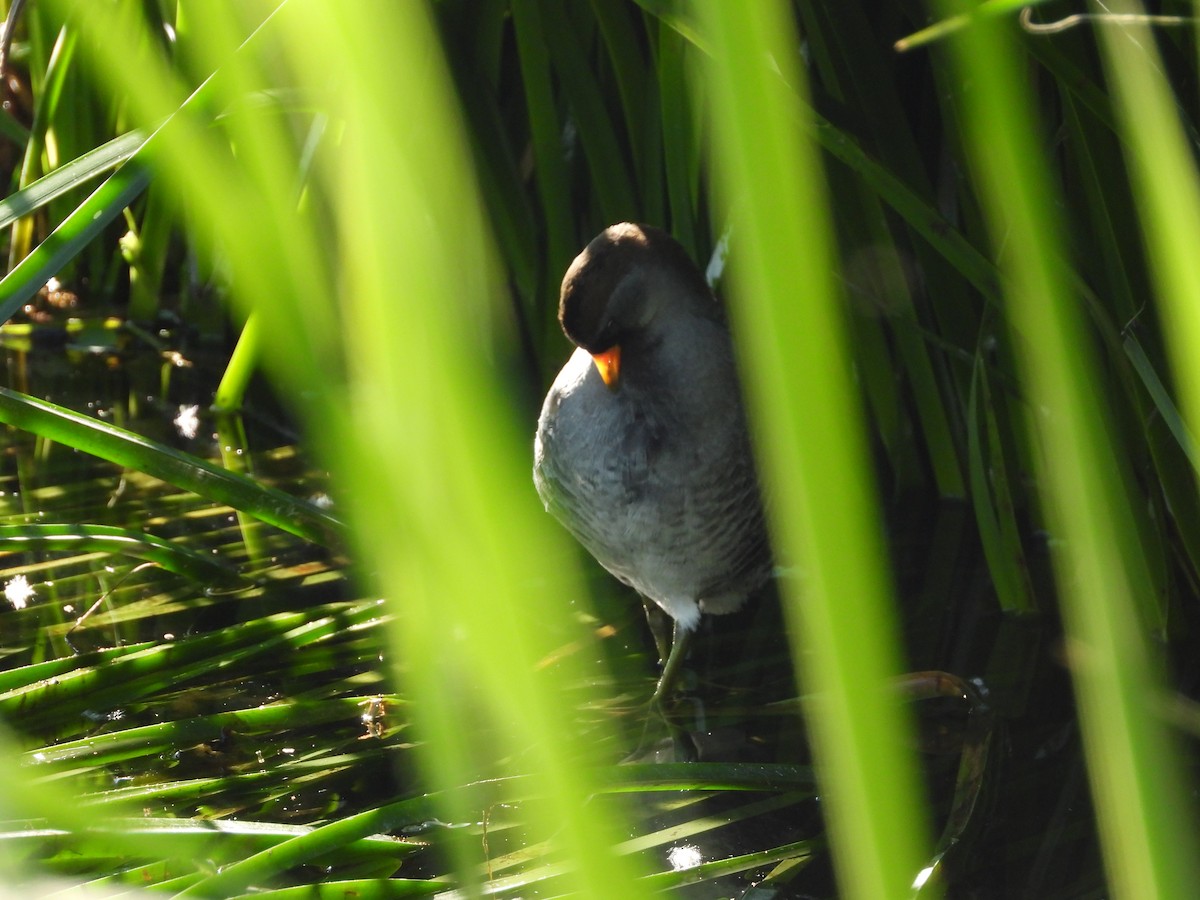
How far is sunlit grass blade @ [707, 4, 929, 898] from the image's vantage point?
291 mm

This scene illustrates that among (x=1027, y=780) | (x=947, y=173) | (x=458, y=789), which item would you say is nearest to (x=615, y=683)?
(x=1027, y=780)

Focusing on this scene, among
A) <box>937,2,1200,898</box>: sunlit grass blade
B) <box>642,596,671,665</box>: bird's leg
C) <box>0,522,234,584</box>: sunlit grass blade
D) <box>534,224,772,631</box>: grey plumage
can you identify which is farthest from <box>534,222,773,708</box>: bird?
<box>937,2,1200,898</box>: sunlit grass blade

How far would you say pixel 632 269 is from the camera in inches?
76.9

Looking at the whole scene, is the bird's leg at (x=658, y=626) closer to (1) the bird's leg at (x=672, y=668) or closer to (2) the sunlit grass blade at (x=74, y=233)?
(1) the bird's leg at (x=672, y=668)

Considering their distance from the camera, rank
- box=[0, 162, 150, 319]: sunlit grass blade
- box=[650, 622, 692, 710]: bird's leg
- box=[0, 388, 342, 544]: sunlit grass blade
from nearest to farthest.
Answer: box=[0, 162, 150, 319]: sunlit grass blade → box=[0, 388, 342, 544]: sunlit grass blade → box=[650, 622, 692, 710]: bird's leg

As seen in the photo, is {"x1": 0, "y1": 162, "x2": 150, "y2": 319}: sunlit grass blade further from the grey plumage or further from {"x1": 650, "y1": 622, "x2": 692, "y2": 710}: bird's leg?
{"x1": 650, "y1": 622, "x2": 692, "y2": 710}: bird's leg

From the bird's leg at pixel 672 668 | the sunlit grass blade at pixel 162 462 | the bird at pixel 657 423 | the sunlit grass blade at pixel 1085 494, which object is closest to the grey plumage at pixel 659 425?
the bird at pixel 657 423

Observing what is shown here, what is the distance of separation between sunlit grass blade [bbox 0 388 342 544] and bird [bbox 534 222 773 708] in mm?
456

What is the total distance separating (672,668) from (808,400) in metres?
1.91

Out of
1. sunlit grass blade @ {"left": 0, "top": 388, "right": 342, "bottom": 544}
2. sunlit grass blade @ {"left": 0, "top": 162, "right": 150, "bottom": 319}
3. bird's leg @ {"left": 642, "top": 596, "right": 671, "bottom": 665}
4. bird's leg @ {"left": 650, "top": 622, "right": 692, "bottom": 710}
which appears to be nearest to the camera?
sunlit grass blade @ {"left": 0, "top": 162, "right": 150, "bottom": 319}

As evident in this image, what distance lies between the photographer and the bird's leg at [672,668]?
6.99ft

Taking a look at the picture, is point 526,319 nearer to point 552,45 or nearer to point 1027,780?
point 552,45

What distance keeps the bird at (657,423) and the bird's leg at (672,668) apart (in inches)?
0.8

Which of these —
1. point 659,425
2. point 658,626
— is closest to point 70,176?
point 659,425
